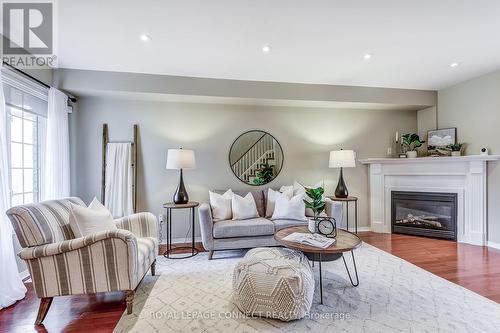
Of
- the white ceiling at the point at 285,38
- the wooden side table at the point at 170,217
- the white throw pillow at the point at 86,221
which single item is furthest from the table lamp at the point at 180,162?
the white throw pillow at the point at 86,221

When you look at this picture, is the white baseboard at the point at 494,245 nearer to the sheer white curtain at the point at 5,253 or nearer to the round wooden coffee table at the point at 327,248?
the round wooden coffee table at the point at 327,248

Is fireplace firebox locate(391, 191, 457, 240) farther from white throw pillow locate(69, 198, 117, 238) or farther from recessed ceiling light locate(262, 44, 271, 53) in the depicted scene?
white throw pillow locate(69, 198, 117, 238)

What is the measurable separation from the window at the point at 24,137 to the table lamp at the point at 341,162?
13.8ft

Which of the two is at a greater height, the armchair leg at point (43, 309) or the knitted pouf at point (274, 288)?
the knitted pouf at point (274, 288)

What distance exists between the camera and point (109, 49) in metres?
2.84

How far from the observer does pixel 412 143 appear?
4523 millimetres

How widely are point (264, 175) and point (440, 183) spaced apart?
294 cm

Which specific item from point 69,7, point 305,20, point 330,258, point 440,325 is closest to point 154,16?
point 69,7

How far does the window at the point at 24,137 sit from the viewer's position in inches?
106

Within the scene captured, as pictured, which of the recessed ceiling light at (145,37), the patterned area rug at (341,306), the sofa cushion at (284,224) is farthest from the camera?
the sofa cushion at (284,224)

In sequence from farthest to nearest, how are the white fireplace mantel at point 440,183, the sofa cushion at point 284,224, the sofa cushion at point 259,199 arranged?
the sofa cushion at point 259,199 < the white fireplace mantel at point 440,183 < the sofa cushion at point 284,224

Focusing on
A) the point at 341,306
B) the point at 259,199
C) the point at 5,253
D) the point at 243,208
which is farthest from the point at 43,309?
the point at 259,199

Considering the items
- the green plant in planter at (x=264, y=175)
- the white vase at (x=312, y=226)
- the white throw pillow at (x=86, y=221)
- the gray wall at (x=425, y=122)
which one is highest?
the gray wall at (x=425, y=122)

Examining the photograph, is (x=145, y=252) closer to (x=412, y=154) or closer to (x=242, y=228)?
(x=242, y=228)
